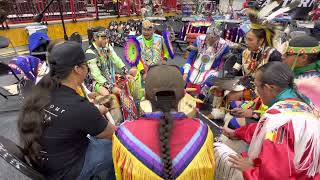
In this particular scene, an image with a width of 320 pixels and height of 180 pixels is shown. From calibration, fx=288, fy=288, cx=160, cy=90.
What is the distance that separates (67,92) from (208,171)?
1007 millimetres

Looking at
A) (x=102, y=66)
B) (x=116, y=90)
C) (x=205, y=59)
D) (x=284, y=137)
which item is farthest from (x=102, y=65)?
(x=284, y=137)

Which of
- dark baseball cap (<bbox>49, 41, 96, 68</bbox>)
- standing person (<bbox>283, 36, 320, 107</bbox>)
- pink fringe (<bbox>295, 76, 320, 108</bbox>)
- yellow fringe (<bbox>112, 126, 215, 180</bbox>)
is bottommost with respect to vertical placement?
→ yellow fringe (<bbox>112, 126, 215, 180</bbox>)

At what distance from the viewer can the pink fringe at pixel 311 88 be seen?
7.18ft

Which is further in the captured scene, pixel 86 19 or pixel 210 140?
pixel 86 19

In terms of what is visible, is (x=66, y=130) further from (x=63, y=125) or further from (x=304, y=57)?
(x=304, y=57)

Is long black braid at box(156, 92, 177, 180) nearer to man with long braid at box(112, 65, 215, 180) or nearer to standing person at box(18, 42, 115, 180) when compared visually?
man with long braid at box(112, 65, 215, 180)

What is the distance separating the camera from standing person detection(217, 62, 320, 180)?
55.2 inches

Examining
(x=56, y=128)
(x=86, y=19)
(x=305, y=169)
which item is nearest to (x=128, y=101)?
(x=56, y=128)

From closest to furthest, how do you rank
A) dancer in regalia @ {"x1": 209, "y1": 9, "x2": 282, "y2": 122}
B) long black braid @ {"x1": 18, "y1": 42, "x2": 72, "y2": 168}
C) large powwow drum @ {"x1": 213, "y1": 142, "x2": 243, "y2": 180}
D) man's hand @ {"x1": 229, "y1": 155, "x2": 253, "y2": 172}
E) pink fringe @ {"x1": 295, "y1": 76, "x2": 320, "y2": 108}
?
1. man's hand @ {"x1": 229, "y1": 155, "x2": 253, "y2": 172}
2. long black braid @ {"x1": 18, "y1": 42, "x2": 72, "y2": 168}
3. large powwow drum @ {"x1": 213, "y1": 142, "x2": 243, "y2": 180}
4. pink fringe @ {"x1": 295, "y1": 76, "x2": 320, "y2": 108}
5. dancer in regalia @ {"x1": 209, "y1": 9, "x2": 282, "y2": 122}

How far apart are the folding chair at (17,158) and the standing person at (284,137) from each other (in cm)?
120

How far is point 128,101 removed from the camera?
10.4 ft

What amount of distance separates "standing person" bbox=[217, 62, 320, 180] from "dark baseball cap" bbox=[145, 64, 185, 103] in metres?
0.52

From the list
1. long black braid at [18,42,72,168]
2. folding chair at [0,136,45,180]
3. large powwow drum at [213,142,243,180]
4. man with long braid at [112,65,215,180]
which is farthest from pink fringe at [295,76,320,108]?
folding chair at [0,136,45,180]

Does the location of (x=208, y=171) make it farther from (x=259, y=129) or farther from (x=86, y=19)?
(x=86, y=19)
